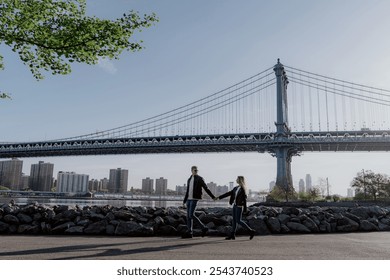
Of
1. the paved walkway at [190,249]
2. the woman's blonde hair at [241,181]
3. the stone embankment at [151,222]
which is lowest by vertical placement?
the paved walkway at [190,249]

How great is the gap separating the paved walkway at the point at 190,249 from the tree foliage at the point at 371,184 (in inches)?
1571

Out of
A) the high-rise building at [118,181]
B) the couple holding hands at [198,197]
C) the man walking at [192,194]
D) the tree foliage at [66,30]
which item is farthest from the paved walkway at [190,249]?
the high-rise building at [118,181]

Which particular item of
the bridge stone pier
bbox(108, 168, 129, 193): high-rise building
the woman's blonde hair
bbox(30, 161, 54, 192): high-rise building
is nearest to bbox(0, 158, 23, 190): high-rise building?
bbox(30, 161, 54, 192): high-rise building

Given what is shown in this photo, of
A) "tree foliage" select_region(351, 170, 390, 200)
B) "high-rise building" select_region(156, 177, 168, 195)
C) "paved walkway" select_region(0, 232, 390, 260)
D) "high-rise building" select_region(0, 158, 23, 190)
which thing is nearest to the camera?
"paved walkway" select_region(0, 232, 390, 260)

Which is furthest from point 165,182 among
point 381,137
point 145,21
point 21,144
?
point 145,21

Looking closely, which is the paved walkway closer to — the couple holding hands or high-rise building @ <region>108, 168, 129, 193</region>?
the couple holding hands

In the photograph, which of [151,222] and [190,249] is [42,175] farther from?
[190,249]

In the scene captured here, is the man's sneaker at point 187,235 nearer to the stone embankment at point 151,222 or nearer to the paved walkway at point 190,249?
the stone embankment at point 151,222

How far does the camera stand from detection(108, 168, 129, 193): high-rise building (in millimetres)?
127812

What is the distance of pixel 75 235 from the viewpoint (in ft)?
25.0

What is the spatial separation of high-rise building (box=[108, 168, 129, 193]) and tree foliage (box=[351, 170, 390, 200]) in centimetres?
9363

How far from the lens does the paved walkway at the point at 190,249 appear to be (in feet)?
16.5

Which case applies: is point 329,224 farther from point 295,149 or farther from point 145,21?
point 295,149
